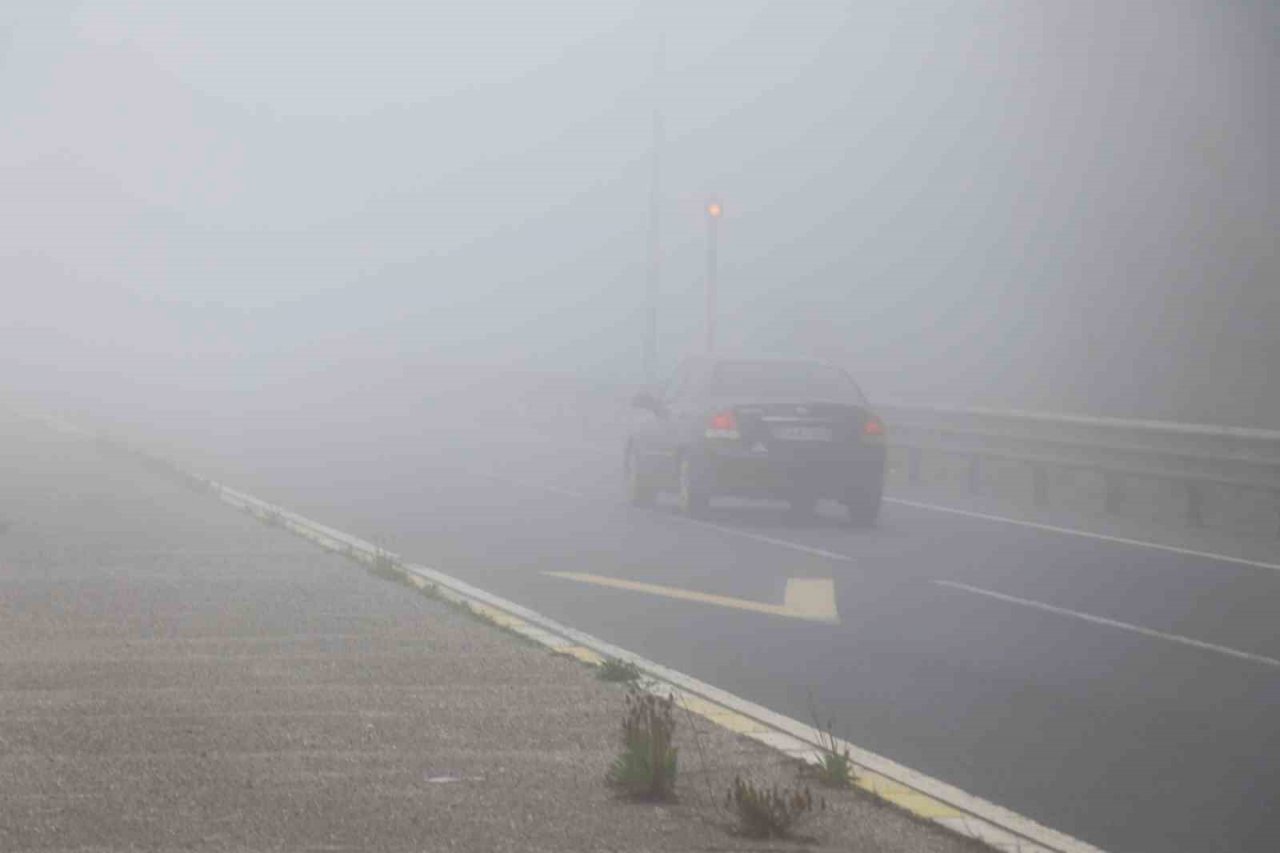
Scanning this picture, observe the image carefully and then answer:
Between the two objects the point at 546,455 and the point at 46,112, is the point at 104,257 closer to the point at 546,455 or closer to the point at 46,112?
the point at 46,112

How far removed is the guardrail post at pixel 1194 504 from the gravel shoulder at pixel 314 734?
1029cm

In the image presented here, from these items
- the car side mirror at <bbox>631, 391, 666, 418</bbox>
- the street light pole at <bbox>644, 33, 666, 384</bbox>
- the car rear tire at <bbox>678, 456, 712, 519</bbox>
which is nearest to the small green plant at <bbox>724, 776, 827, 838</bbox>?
the car rear tire at <bbox>678, 456, 712, 519</bbox>

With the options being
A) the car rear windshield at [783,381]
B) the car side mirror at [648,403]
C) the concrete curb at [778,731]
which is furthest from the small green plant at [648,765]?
the car side mirror at [648,403]

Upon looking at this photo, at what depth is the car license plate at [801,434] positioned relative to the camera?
1995cm

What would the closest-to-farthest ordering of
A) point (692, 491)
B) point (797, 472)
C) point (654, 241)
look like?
point (797, 472), point (692, 491), point (654, 241)

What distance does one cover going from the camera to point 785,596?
14477 mm

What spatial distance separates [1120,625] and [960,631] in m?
1.07

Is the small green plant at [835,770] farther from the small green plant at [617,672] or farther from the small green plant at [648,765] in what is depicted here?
the small green plant at [617,672]

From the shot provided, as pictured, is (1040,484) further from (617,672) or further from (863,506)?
(617,672)

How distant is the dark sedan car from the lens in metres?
19.9

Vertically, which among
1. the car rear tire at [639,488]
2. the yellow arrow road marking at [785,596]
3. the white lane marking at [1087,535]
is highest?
the car rear tire at [639,488]

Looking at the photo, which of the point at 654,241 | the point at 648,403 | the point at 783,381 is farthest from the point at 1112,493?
the point at 654,241

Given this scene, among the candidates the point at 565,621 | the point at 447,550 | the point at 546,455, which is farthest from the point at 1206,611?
the point at 546,455

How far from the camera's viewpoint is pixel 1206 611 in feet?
46.5
